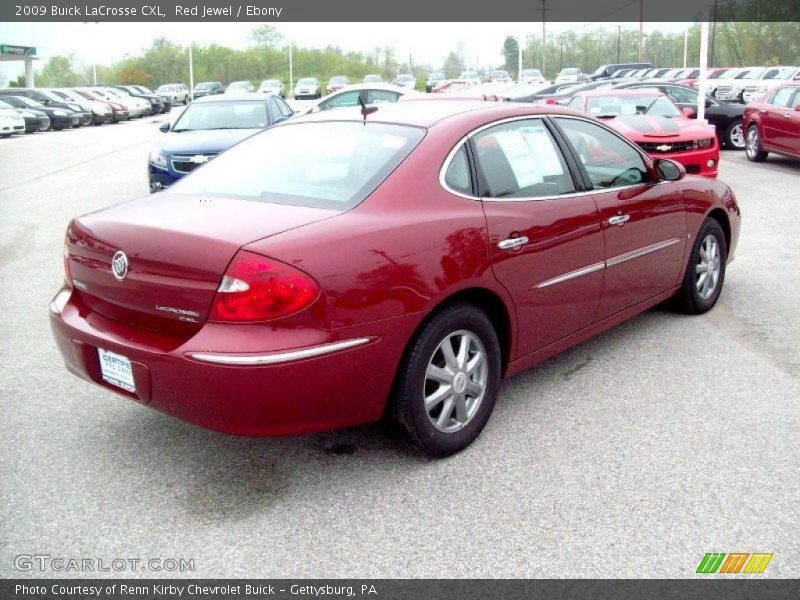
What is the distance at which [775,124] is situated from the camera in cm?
1474

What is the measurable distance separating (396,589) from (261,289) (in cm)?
119

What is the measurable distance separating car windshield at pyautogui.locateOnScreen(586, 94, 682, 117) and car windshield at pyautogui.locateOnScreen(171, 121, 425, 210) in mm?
9302

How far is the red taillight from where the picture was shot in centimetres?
317

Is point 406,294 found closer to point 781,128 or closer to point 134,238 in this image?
point 134,238

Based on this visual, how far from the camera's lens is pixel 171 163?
1091 cm

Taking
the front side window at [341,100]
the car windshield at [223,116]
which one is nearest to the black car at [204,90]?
the front side window at [341,100]

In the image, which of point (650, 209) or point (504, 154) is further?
point (650, 209)

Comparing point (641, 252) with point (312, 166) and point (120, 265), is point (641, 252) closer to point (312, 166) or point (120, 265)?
point (312, 166)

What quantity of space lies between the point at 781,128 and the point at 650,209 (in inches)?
434

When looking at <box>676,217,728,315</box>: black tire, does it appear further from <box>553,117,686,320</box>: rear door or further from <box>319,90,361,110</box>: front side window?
<box>319,90,361,110</box>: front side window

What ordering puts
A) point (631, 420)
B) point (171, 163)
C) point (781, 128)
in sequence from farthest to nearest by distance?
point (781, 128), point (171, 163), point (631, 420)

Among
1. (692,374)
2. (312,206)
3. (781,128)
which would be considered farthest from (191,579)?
(781,128)

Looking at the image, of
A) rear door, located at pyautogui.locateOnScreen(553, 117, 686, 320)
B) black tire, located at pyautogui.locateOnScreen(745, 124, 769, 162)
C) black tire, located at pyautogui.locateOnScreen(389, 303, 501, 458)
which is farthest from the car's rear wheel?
black tire, located at pyautogui.locateOnScreen(389, 303, 501, 458)

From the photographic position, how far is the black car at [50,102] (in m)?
35.1
